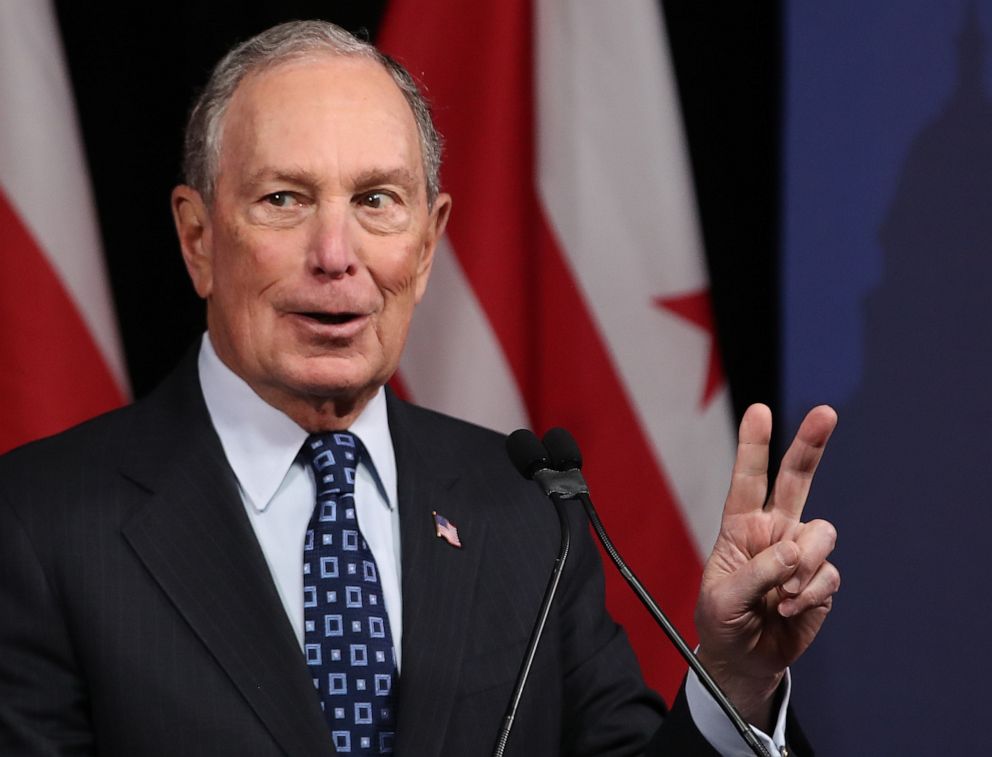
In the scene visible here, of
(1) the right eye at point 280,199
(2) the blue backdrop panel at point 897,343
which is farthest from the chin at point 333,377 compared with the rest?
(2) the blue backdrop panel at point 897,343

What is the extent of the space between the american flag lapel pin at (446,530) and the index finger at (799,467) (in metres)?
0.45

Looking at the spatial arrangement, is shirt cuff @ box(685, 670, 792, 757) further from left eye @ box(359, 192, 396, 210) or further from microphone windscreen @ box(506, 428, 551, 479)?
left eye @ box(359, 192, 396, 210)

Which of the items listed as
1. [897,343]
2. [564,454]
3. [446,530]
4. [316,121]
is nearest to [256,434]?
[446,530]

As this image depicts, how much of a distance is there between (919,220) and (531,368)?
2.45 ft

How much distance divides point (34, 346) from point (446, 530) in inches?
34.7

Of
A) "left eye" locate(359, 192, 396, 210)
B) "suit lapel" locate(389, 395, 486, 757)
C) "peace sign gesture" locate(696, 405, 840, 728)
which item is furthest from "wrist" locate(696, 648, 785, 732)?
"left eye" locate(359, 192, 396, 210)

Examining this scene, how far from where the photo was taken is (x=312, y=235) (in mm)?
1824

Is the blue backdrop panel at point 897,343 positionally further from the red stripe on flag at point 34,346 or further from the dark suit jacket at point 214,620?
the red stripe on flag at point 34,346

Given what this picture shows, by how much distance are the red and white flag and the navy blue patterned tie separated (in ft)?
2.47

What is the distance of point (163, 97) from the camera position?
95.9 inches

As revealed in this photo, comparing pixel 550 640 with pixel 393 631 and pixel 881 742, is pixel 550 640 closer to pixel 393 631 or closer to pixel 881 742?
pixel 393 631

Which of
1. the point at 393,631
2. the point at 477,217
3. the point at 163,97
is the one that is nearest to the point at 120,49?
the point at 163,97

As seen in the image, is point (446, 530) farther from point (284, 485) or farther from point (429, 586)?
point (284, 485)

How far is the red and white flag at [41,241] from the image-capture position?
2328mm
